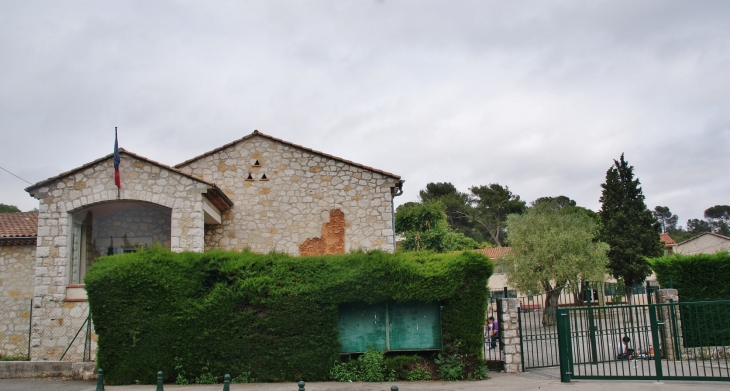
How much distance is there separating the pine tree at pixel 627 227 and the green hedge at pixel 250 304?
26982mm

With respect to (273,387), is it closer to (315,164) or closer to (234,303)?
(234,303)

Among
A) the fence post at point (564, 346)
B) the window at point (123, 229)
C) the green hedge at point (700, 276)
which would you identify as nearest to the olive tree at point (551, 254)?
the green hedge at point (700, 276)

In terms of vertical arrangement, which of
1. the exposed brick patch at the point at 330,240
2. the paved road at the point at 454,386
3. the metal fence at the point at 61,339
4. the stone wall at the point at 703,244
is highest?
the stone wall at the point at 703,244

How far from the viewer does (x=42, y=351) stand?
14469mm

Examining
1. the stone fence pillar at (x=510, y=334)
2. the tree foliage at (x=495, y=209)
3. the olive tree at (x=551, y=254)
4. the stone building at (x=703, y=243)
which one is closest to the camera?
the stone fence pillar at (x=510, y=334)

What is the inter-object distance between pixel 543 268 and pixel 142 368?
998 inches

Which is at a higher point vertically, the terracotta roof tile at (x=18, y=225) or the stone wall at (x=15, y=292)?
the terracotta roof tile at (x=18, y=225)

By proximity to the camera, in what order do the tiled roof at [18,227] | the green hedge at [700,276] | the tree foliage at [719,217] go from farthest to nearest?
1. the tree foliage at [719,217]
2. the tiled roof at [18,227]
3. the green hedge at [700,276]

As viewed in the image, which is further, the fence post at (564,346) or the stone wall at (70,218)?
the stone wall at (70,218)

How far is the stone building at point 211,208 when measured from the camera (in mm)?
15086

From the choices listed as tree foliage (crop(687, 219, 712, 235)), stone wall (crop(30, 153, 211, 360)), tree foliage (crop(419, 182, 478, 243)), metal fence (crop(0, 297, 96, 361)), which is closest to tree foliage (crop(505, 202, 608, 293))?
stone wall (crop(30, 153, 211, 360))

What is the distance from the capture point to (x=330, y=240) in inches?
718

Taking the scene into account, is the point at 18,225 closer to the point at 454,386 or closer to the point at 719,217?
the point at 454,386

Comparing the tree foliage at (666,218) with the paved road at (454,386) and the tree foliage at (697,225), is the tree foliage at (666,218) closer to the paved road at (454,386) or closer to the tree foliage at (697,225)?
the tree foliage at (697,225)
